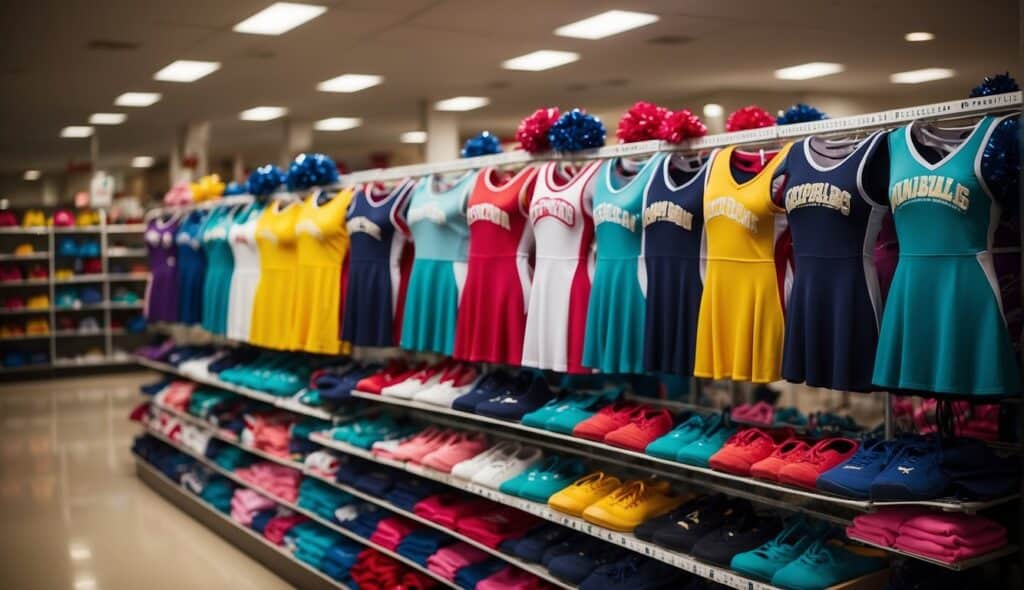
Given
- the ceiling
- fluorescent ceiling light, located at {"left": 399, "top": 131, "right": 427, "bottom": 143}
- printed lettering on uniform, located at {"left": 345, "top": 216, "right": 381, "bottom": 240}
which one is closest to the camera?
printed lettering on uniform, located at {"left": 345, "top": 216, "right": 381, "bottom": 240}

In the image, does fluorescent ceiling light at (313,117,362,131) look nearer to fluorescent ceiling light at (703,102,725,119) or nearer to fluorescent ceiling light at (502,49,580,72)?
fluorescent ceiling light at (502,49,580,72)

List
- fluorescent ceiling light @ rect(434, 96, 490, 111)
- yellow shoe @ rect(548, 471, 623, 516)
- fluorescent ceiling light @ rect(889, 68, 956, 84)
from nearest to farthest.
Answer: yellow shoe @ rect(548, 471, 623, 516) < fluorescent ceiling light @ rect(889, 68, 956, 84) < fluorescent ceiling light @ rect(434, 96, 490, 111)

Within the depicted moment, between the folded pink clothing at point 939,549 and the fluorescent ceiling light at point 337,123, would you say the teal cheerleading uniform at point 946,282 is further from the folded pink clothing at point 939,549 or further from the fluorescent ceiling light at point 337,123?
the fluorescent ceiling light at point 337,123

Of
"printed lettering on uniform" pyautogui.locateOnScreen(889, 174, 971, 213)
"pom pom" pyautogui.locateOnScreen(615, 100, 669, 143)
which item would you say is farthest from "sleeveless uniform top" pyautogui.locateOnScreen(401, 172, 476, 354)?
"printed lettering on uniform" pyautogui.locateOnScreen(889, 174, 971, 213)

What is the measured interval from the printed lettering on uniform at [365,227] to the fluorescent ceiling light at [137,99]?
683 centimetres

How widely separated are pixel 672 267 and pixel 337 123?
459 inches

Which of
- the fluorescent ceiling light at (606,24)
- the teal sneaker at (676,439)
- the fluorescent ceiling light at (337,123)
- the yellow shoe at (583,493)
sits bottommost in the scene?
the yellow shoe at (583,493)

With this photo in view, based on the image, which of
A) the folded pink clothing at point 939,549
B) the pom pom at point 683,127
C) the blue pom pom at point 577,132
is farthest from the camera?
the blue pom pom at point 577,132

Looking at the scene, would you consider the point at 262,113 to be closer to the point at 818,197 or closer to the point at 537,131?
the point at 537,131

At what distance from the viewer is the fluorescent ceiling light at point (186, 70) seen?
353 inches

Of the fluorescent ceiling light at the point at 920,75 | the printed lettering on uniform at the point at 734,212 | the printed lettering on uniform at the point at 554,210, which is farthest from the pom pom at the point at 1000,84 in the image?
the fluorescent ceiling light at the point at 920,75

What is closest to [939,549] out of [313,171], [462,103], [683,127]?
[683,127]

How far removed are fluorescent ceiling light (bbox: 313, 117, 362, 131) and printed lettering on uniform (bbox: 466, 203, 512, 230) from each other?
33.3 feet

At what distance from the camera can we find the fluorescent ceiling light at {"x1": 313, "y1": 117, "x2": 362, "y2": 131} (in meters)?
13.9
